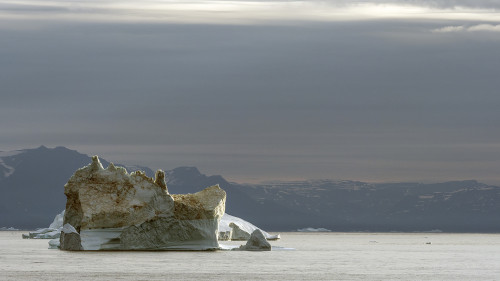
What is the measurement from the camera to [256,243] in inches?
2655

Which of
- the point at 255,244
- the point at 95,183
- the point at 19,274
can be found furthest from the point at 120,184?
the point at 19,274

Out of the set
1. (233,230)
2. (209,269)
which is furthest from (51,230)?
(209,269)

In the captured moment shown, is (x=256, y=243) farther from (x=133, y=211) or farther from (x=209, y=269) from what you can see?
(x=209, y=269)

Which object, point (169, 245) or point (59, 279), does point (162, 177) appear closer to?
point (169, 245)

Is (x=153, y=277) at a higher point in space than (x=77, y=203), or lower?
lower

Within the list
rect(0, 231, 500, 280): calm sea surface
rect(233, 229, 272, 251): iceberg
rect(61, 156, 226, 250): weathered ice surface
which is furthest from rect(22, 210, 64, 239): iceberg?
rect(0, 231, 500, 280): calm sea surface

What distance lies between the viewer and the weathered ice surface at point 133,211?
196ft

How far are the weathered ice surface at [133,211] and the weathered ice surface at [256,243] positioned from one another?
5.59m

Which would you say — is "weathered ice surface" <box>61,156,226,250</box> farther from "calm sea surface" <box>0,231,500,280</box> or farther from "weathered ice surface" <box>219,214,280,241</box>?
"weathered ice surface" <box>219,214,280,241</box>

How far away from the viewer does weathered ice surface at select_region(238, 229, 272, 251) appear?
66.8 meters

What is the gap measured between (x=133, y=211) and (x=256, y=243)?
35.1 ft

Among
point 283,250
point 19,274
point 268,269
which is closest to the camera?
point 19,274

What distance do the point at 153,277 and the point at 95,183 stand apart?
18343 millimetres

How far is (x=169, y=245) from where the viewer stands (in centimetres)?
6200
